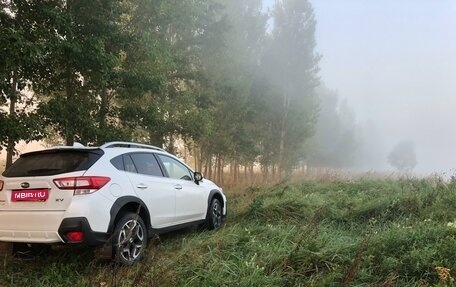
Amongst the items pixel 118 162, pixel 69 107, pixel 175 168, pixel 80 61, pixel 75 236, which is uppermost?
pixel 80 61

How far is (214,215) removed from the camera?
799 cm

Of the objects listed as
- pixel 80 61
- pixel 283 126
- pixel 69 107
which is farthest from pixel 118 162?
pixel 283 126

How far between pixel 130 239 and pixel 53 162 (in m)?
1.40

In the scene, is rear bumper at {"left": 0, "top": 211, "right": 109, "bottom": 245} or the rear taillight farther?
the rear taillight

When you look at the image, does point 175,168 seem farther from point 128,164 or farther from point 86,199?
point 86,199

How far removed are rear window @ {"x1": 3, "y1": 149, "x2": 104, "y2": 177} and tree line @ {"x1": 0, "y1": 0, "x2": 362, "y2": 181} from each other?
2.19m

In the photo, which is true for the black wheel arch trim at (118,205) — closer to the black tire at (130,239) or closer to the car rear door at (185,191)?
the black tire at (130,239)

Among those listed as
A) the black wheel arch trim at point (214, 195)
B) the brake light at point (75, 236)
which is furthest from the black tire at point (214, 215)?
the brake light at point (75, 236)

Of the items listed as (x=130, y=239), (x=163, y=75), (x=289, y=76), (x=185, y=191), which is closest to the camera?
(x=130, y=239)

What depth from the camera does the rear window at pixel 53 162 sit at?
16.5 feet

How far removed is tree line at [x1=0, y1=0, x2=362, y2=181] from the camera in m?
8.56

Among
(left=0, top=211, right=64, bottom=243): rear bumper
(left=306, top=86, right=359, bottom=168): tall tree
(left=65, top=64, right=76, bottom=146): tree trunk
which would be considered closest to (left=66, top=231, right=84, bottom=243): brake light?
(left=0, top=211, right=64, bottom=243): rear bumper

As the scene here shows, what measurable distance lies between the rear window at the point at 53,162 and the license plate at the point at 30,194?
229mm

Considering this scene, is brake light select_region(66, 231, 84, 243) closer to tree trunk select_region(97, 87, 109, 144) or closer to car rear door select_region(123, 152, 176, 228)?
car rear door select_region(123, 152, 176, 228)
